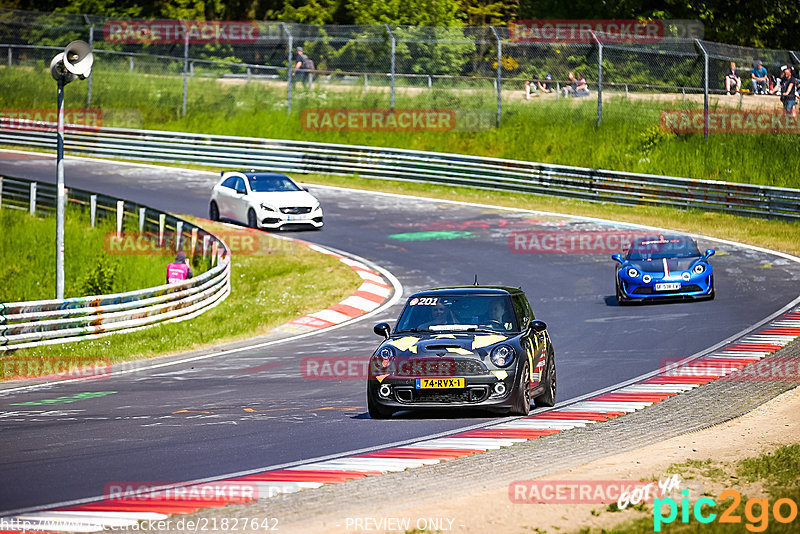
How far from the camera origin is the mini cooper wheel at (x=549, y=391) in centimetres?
1324

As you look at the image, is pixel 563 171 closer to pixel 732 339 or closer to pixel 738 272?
pixel 738 272

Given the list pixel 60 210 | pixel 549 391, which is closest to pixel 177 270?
pixel 60 210

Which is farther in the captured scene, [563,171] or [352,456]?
[563,171]

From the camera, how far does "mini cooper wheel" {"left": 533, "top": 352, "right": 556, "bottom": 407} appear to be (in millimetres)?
13242

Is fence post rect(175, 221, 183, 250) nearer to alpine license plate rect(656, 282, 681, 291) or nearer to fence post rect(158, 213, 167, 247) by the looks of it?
fence post rect(158, 213, 167, 247)

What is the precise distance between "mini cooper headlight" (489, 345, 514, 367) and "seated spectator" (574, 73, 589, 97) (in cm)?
2598

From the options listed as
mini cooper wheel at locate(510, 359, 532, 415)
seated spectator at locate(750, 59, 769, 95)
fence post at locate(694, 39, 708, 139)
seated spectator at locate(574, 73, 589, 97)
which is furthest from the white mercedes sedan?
mini cooper wheel at locate(510, 359, 532, 415)

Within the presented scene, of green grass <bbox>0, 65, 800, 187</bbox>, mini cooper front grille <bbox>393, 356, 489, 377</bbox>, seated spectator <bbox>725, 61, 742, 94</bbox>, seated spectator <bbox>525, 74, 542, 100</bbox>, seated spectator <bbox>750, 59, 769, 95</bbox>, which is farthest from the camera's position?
seated spectator <bbox>525, 74, 542, 100</bbox>

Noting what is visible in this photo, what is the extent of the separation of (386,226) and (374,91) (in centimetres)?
1001

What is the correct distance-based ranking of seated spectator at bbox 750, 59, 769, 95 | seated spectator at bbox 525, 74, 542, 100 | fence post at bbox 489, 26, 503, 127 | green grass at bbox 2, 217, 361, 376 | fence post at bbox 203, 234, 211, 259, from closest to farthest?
green grass at bbox 2, 217, 361, 376 < fence post at bbox 203, 234, 211, 259 < seated spectator at bbox 750, 59, 769, 95 < fence post at bbox 489, 26, 503, 127 < seated spectator at bbox 525, 74, 542, 100

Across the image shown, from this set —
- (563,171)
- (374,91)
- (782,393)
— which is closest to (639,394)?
(782,393)

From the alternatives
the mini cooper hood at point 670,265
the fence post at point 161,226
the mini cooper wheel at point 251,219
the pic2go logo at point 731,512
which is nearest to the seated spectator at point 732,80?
the mini cooper hood at point 670,265

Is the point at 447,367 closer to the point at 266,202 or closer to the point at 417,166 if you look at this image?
the point at 266,202

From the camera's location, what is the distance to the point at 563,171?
34531 mm
